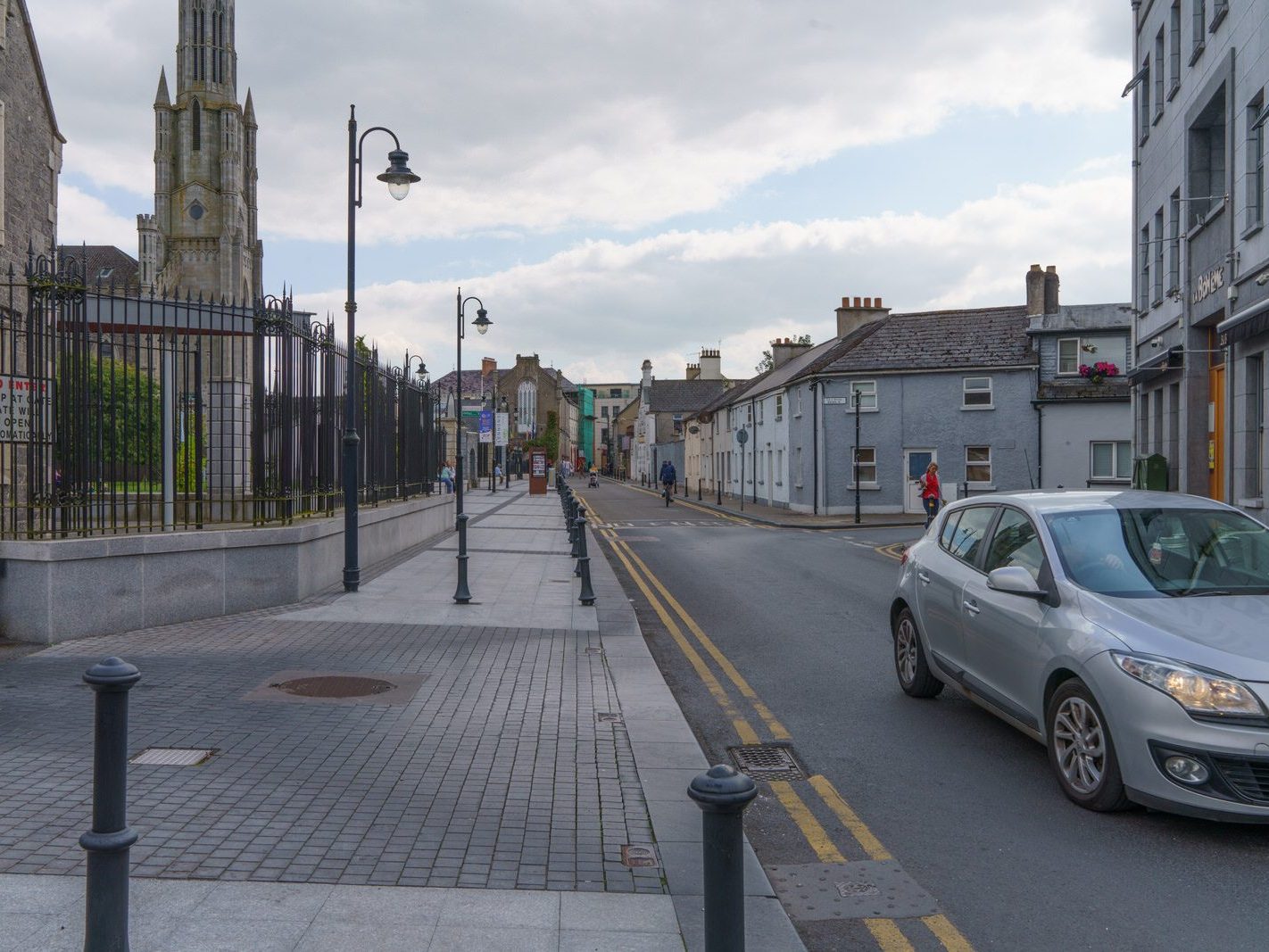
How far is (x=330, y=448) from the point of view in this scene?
14.9m

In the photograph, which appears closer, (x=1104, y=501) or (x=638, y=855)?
(x=638, y=855)

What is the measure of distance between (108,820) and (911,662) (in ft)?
20.0

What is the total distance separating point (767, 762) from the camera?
6594mm

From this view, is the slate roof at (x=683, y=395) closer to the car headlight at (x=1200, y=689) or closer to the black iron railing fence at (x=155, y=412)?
the black iron railing fence at (x=155, y=412)

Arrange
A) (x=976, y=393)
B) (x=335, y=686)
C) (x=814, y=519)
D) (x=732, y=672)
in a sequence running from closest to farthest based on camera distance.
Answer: (x=335, y=686) < (x=732, y=672) < (x=814, y=519) < (x=976, y=393)

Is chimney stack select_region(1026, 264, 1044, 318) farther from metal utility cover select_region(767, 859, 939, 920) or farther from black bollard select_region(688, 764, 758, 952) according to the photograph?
black bollard select_region(688, 764, 758, 952)

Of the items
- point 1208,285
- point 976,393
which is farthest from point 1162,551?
point 976,393

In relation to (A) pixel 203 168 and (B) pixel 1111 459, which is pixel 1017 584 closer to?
(B) pixel 1111 459

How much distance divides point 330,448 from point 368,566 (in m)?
2.35

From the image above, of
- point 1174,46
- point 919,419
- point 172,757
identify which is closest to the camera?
point 172,757

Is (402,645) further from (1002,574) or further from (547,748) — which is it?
(1002,574)

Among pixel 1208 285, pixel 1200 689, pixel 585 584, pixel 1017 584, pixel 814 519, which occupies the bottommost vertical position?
pixel 814 519

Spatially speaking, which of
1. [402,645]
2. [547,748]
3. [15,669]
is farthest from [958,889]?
[15,669]

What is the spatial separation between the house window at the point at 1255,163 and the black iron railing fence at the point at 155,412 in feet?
44.7
